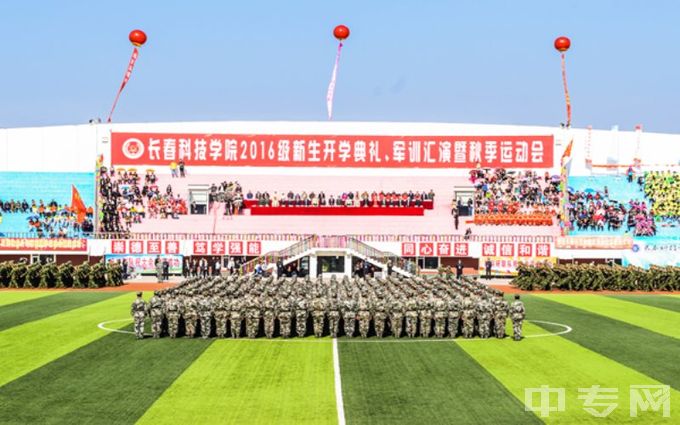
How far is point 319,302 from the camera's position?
23984mm

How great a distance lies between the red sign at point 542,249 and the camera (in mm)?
53281

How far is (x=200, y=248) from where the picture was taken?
53219 millimetres

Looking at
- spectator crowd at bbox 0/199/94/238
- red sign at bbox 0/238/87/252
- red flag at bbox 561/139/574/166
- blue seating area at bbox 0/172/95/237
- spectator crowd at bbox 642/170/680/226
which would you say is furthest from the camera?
red flag at bbox 561/139/574/166

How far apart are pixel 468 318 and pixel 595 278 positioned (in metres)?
22.8

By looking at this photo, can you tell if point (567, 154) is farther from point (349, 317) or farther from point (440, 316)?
point (349, 317)

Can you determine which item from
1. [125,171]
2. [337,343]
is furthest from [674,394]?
[125,171]

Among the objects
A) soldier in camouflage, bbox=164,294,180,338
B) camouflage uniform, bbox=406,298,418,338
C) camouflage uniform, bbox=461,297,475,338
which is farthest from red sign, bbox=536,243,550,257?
soldier in camouflage, bbox=164,294,180,338

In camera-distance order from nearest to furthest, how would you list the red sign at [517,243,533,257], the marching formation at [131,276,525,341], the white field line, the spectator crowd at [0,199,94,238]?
the white field line, the marching formation at [131,276,525,341], the red sign at [517,243,533,257], the spectator crowd at [0,199,94,238]

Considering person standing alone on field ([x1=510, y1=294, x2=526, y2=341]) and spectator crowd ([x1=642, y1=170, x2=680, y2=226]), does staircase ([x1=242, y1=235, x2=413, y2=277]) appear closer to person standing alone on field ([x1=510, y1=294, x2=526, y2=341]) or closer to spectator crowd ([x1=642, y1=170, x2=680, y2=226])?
spectator crowd ([x1=642, y1=170, x2=680, y2=226])

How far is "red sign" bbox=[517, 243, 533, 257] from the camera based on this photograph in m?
53.1

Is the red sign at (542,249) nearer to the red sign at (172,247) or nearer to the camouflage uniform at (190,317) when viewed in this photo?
the red sign at (172,247)

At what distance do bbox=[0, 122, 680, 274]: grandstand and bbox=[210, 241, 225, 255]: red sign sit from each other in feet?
9.85

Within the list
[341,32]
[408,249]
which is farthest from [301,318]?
[341,32]

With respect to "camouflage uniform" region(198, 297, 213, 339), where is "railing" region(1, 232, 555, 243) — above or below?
above
